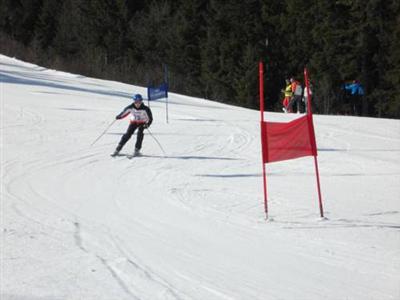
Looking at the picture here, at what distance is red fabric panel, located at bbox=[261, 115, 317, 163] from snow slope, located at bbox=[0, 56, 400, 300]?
39.1 inches

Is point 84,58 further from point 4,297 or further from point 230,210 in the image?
point 4,297

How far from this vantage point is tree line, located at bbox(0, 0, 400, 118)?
4116cm

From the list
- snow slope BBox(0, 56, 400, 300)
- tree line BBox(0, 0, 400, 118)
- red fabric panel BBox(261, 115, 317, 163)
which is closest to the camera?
snow slope BBox(0, 56, 400, 300)

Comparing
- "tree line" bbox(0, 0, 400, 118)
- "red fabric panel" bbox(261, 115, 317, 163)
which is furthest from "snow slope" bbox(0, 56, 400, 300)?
"tree line" bbox(0, 0, 400, 118)

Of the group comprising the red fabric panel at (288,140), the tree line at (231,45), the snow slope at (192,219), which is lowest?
the snow slope at (192,219)

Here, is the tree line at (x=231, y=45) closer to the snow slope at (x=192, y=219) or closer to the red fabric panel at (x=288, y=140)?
the snow slope at (x=192, y=219)

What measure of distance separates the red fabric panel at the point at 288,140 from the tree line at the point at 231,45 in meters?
31.1

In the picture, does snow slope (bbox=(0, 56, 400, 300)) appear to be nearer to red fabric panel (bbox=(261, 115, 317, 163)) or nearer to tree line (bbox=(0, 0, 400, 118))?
red fabric panel (bbox=(261, 115, 317, 163))

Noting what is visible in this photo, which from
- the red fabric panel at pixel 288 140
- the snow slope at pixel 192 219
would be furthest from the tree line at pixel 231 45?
the red fabric panel at pixel 288 140

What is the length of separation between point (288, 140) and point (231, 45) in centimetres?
4008

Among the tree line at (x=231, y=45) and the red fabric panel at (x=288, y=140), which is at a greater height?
the tree line at (x=231, y=45)

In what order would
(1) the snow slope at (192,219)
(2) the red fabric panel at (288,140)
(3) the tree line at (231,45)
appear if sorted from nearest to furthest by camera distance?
(1) the snow slope at (192,219) < (2) the red fabric panel at (288,140) < (3) the tree line at (231,45)

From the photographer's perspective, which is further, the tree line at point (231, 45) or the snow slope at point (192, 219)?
the tree line at point (231, 45)

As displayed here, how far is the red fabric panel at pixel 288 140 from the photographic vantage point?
955 centimetres
